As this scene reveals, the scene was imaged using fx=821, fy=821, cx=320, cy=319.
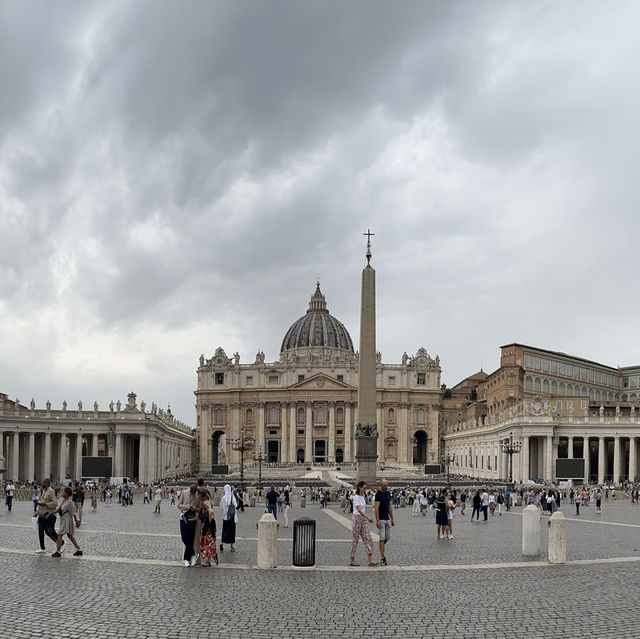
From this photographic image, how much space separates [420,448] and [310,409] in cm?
1861

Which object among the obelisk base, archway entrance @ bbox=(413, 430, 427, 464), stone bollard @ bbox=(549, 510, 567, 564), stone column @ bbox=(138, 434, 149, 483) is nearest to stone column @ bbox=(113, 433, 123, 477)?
stone column @ bbox=(138, 434, 149, 483)

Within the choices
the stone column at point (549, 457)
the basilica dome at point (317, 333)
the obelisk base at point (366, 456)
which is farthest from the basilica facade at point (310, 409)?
the obelisk base at point (366, 456)

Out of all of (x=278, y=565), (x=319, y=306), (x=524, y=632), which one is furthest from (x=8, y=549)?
(x=319, y=306)

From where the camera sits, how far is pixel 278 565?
1492 centimetres

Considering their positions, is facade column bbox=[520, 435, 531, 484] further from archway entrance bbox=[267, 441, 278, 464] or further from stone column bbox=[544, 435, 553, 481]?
archway entrance bbox=[267, 441, 278, 464]

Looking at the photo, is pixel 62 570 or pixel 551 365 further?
pixel 551 365

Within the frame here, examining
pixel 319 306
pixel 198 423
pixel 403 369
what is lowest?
pixel 198 423

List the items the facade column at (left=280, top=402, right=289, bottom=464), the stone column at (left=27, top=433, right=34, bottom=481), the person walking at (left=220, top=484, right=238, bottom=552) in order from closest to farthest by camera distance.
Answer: the person walking at (left=220, top=484, right=238, bottom=552), the stone column at (left=27, top=433, right=34, bottom=481), the facade column at (left=280, top=402, right=289, bottom=464)

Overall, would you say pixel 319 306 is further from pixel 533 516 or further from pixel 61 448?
pixel 533 516

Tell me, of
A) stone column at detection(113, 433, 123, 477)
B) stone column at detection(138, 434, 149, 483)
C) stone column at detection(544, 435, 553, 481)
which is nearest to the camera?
stone column at detection(544, 435, 553, 481)

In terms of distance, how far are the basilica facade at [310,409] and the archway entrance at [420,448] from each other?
15 cm

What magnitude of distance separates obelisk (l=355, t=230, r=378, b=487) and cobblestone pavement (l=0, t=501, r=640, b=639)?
18.1 meters

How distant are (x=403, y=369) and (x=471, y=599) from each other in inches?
4298

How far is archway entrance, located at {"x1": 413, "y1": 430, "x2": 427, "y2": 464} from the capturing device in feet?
398
